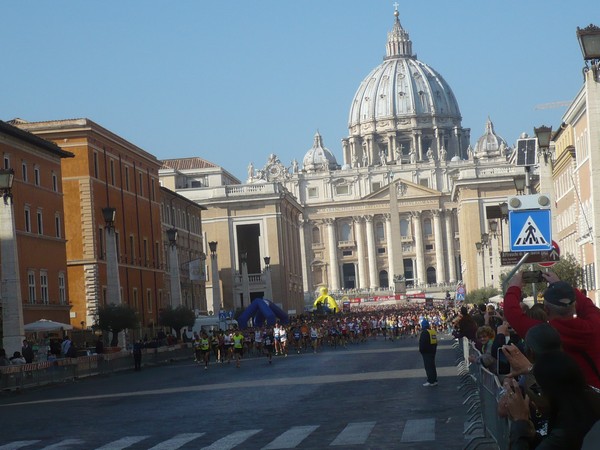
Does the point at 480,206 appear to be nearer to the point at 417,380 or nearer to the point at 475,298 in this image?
the point at 475,298

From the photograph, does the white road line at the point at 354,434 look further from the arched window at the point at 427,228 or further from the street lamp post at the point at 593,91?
the arched window at the point at 427,228

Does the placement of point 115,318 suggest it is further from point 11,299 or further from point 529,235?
point 529,235

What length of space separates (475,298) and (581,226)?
17818 mm

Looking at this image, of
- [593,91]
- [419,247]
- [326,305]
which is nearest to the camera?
[593,91]

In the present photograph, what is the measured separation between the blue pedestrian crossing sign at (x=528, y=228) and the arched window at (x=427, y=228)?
177244 millimetres

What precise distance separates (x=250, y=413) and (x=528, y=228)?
5626 millimetres

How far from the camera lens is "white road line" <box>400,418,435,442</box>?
51.2 feet

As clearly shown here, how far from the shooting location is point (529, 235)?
17.3 meters

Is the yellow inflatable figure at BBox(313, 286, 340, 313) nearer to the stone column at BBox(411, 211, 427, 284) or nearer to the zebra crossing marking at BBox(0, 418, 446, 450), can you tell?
the stone column at BBox(411, 211, 427, 284)


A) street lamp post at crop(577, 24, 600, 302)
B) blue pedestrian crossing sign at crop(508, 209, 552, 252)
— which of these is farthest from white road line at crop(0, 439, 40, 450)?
street lamp post at crop(577, 24, 600, 302)

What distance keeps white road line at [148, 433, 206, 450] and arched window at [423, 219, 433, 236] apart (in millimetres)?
177400

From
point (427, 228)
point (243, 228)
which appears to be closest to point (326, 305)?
point (243, 228)

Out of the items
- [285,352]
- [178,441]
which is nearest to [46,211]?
[285,352]

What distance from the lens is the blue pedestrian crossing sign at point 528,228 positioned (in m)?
17.1
